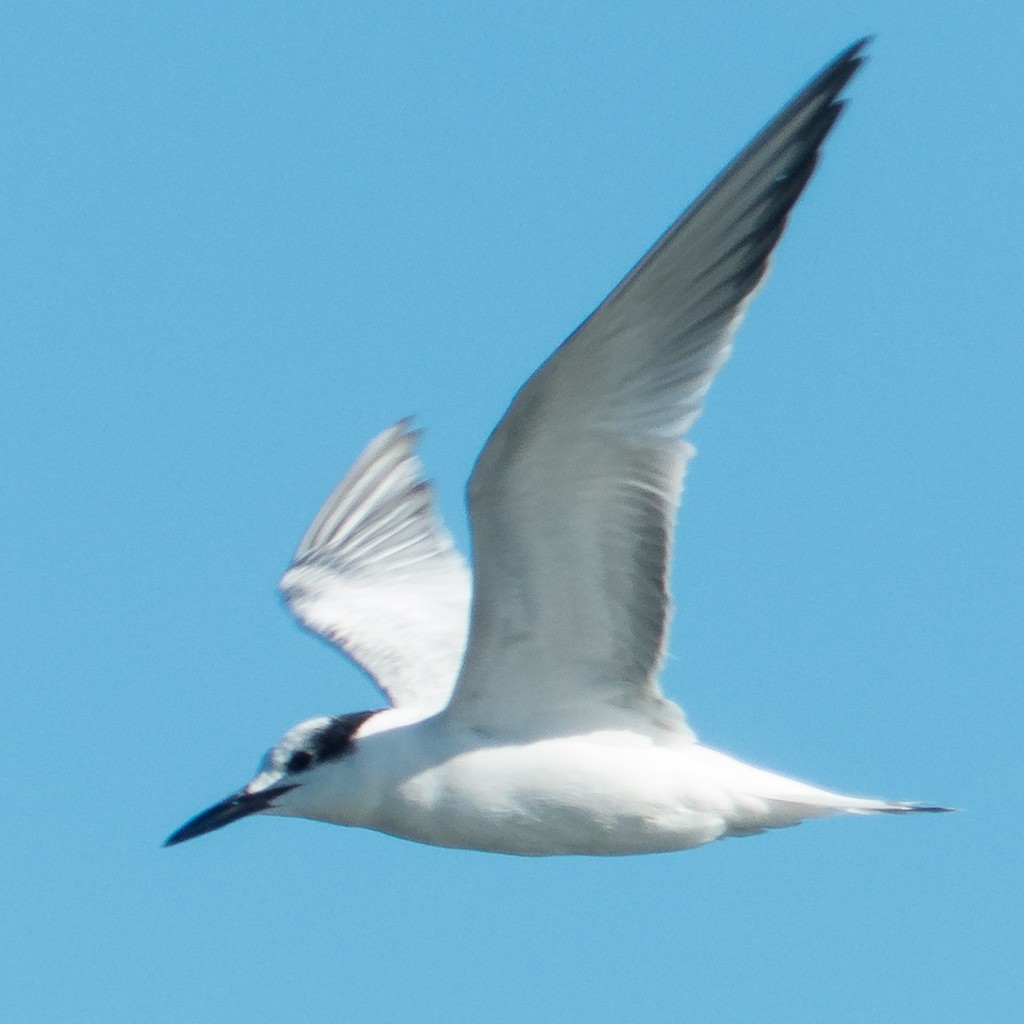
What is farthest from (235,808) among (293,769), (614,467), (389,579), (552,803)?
(389,579)

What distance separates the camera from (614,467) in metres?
7.29

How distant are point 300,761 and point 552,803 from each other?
0.98 meters

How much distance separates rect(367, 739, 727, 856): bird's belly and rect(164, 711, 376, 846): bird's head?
306 mm

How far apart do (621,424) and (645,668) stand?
1.13 m

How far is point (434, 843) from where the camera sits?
7.92 metres

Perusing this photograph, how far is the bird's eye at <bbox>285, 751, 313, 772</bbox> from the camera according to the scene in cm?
802

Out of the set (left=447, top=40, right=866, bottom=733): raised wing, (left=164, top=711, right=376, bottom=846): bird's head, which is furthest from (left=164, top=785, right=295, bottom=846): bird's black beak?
(left=447, top=40, right=866, bottom=733): raised wing

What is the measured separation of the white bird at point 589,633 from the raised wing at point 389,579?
987 millimetres

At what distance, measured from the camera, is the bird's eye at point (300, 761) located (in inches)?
316

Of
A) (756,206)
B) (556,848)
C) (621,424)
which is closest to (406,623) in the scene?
(556,848)

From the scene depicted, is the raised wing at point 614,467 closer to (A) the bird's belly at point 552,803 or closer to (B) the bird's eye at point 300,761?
(A) the bird's belly at point 552,803

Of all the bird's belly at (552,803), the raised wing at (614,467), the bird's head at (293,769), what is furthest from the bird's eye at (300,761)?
the raised wing at (614,467)

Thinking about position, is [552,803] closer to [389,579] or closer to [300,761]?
[300,761]

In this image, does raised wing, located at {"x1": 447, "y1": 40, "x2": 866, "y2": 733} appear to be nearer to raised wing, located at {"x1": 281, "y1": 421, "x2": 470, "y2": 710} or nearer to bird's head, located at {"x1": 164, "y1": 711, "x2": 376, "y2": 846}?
bird's head, located at {"x1": 164, "y1": 711, "x2": 376, "y2": 846}
